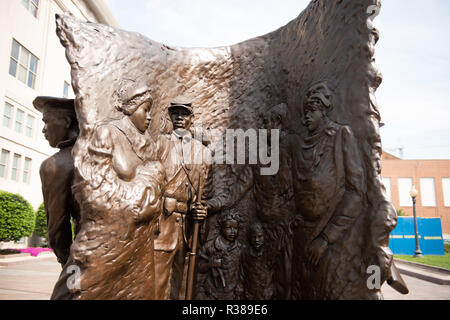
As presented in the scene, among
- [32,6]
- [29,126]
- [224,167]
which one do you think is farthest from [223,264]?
[32,6]

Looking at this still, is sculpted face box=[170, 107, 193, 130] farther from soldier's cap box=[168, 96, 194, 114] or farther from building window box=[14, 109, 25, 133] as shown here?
building window box=[14, 109, 25, 133]

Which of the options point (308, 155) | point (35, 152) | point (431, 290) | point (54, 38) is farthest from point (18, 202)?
point (431, 290)

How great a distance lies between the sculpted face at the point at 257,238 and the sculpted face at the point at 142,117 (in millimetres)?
1924

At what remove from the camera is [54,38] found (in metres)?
18.4

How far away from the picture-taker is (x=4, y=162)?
15.7 meters

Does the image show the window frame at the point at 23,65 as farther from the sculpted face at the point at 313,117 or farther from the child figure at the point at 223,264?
the sculpted face at the point at 313,117

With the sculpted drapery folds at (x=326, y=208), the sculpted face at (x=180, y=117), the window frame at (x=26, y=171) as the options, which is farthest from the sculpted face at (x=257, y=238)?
the window frame at (x=26, y=171)

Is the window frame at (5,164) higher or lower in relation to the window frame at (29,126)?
lower

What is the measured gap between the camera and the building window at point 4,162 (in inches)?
612

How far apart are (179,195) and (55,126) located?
5.98 ft

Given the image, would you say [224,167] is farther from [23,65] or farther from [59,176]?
[23,65]

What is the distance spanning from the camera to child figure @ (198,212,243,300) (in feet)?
13.6

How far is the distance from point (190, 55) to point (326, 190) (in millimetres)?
2708

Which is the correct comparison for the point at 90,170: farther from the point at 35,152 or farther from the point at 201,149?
the point at 35,152
